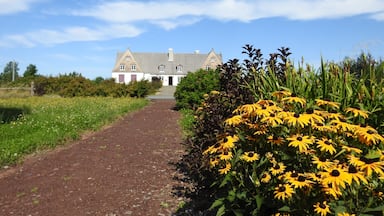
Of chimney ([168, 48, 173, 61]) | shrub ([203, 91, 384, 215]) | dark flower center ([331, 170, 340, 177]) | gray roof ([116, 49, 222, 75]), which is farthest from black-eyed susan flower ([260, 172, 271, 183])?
chimney ([168, 48, 173, 61])

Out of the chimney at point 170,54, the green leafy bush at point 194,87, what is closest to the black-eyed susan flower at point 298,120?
the green leafy bush at point 194,87

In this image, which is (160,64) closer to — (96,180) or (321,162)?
(96,180)

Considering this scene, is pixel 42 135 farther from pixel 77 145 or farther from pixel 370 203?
pixel 370 203

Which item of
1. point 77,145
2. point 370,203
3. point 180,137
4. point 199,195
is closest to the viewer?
point 370,203

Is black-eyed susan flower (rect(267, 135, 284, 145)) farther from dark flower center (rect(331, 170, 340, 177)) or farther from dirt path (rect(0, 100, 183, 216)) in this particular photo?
dirt path (rect(0, 100, 183, 216))

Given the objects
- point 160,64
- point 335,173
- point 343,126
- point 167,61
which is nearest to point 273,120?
point 343,126

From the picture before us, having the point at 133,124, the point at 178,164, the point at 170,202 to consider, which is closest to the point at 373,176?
the point at 170,202

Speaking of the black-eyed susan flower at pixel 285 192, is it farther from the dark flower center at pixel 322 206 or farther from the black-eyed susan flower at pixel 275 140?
the black-eyed susan flower at pixel 275 140

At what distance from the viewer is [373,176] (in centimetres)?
243

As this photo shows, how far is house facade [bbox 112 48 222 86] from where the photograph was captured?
6531 centimetres

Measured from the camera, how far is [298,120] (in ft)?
7.95

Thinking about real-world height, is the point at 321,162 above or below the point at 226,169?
above

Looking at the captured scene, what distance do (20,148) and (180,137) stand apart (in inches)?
136

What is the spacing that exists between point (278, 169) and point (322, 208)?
0.38 m
